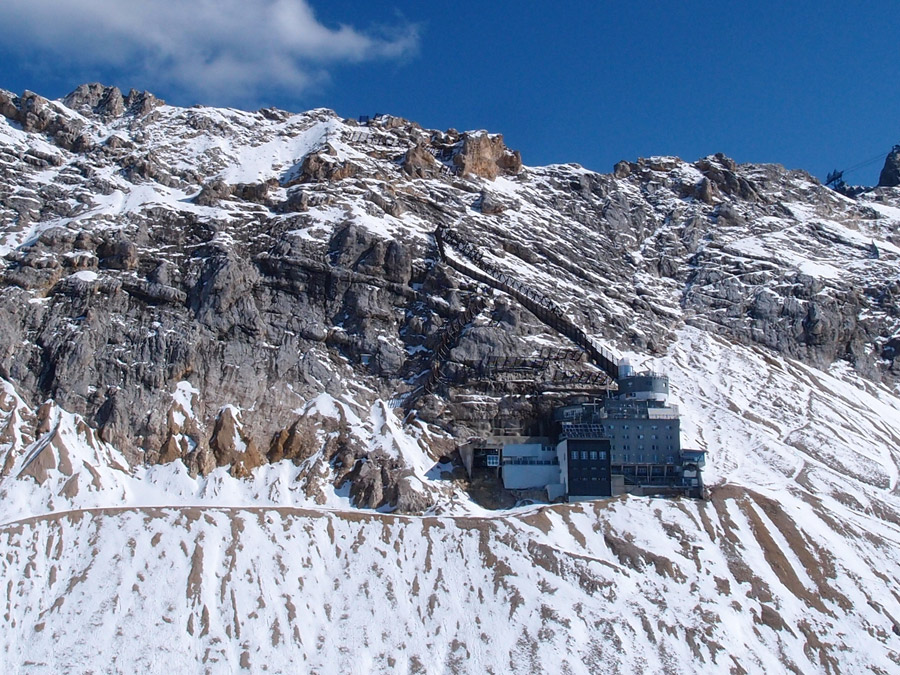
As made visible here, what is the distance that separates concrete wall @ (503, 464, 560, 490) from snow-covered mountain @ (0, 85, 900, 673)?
6331mm

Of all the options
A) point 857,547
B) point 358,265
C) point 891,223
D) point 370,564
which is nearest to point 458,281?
point 358,265

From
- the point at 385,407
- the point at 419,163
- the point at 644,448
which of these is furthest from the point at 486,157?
the point at 644,448

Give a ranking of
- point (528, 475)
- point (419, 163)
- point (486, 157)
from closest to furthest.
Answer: point (528, 475) → point (419, 163) → point (486, 157)

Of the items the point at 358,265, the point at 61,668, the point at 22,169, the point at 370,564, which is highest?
the point at 22,169

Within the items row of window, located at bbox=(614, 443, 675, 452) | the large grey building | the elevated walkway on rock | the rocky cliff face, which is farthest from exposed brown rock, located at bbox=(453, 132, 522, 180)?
row of window, located at bbox=(614, 443, 675, 452)

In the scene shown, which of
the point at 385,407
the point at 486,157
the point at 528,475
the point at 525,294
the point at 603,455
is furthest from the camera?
the point at 486,157

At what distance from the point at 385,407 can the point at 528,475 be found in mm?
20770

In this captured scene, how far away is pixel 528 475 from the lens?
10625 centimetres

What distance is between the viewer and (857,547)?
3846 inches

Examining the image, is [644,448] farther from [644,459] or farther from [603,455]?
[603,455]

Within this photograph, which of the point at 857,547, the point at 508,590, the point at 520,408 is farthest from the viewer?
the point at 520,408

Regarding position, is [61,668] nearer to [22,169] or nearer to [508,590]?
[508,590]

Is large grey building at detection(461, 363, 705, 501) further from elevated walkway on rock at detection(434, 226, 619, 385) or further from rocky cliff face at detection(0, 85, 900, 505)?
elevated walkway on rock at detection(434, 226, 619, 385)

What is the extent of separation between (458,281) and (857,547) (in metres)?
63.9
